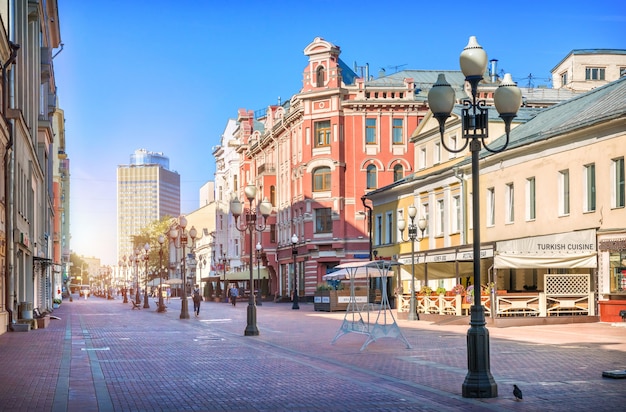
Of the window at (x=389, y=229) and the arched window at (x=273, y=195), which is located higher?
the arched window at (x=273, y=195)

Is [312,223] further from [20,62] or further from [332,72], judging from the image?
[20,62]

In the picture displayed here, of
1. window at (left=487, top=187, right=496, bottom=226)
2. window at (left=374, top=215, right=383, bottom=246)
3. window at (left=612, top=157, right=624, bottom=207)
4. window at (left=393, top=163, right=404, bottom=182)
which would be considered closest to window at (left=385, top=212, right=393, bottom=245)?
window at (left=374, top=215, right=383, bottom=246)

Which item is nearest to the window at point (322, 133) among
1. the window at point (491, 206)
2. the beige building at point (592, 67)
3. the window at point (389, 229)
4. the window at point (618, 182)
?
the window at point (389, 229)

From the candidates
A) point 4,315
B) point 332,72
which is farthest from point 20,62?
point 332,72

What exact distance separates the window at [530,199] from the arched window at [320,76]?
3250 cm

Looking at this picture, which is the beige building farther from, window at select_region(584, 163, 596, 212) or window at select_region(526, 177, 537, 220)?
window at select_region(584, 163, 596, 212)

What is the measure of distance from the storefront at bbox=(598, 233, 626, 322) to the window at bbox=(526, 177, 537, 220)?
217 inches

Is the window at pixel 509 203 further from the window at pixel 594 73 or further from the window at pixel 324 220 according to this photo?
the window at pixel 594 73

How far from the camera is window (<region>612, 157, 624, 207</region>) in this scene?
98.0 feet

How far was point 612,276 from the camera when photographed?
30.2m

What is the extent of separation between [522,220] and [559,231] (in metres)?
3.12

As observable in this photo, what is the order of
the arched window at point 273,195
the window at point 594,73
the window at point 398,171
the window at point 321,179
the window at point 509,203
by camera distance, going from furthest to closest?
the arched window at point 273,195 → the window at point 594,73 → the window at point 321,179 → the window at point 398,171 → the window at point 509,203

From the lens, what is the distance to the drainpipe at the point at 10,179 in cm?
2840

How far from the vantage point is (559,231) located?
111 ft
